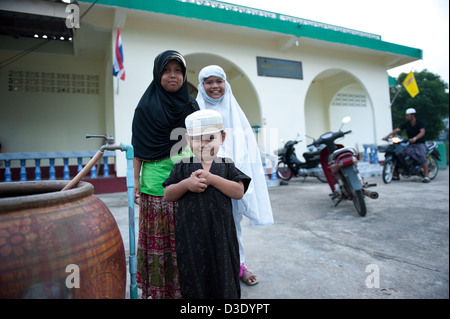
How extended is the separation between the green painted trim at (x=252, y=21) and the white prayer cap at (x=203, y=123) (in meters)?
4.70

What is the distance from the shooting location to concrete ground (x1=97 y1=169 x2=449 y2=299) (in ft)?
4.89

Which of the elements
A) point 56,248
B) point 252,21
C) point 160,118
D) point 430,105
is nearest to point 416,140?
point 252,21

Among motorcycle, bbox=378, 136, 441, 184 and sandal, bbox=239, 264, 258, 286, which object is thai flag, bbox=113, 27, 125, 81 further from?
motorcycle, bbox=378, 136, 441, 184

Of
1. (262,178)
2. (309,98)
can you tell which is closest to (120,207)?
(262,178)

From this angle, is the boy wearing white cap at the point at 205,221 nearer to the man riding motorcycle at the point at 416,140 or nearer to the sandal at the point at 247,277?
the sandal at the point at 247,277

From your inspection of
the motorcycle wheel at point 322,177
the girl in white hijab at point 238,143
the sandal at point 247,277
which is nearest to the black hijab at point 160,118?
the girl in white hijab at point 238,143

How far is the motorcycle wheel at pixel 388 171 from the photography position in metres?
5.44

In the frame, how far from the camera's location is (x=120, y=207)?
144 inches

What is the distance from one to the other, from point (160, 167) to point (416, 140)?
5805 millimetres

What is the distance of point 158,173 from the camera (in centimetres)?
136

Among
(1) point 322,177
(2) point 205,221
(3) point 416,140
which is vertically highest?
(3) point 416,140

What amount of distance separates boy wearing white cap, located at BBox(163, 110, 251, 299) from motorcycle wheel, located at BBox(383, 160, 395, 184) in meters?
5.53

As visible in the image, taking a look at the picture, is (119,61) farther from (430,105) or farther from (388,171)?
(430,105)

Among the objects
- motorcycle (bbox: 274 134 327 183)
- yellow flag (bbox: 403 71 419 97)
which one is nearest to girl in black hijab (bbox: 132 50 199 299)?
motorcycle (bbox: 274 134 327 183)
